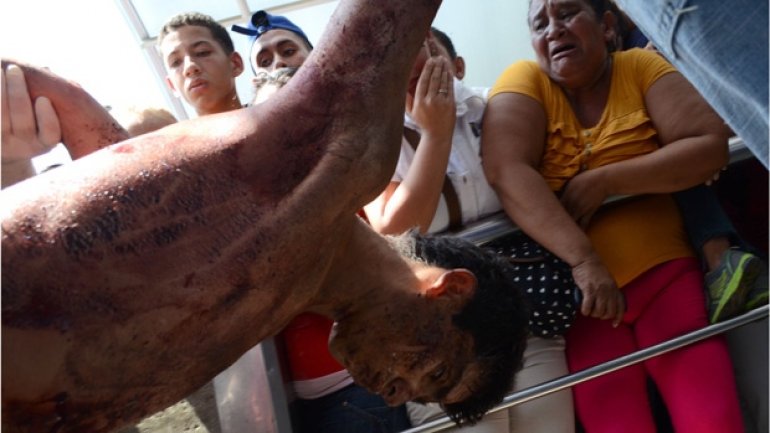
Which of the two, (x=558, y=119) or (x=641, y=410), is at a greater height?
(x=558, y=119)

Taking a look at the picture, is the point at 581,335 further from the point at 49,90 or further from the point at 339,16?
the point at 49,90

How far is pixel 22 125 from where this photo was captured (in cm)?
131

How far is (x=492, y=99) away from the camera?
81.3 inches

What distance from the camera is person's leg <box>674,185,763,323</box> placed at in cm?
173

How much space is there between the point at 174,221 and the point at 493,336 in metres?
0.82

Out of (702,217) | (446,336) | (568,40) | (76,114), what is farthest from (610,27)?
(76,114)

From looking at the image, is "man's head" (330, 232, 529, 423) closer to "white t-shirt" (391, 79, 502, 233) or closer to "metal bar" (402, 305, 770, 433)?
"metal bar" (402, 305, 770, 433)

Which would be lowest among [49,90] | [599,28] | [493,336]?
[493,336]

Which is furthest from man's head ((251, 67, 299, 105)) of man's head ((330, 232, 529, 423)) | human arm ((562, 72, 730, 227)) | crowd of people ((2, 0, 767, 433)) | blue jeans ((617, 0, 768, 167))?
blue jeans ((617, 0, 768, 167))

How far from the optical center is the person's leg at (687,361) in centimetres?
169

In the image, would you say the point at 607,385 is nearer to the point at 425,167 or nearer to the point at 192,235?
the point at 425,167

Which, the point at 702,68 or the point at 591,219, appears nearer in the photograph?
the point at 702,68

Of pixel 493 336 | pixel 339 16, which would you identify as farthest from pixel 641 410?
pixel 339 16

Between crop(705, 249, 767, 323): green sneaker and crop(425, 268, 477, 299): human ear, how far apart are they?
2.15 ft
